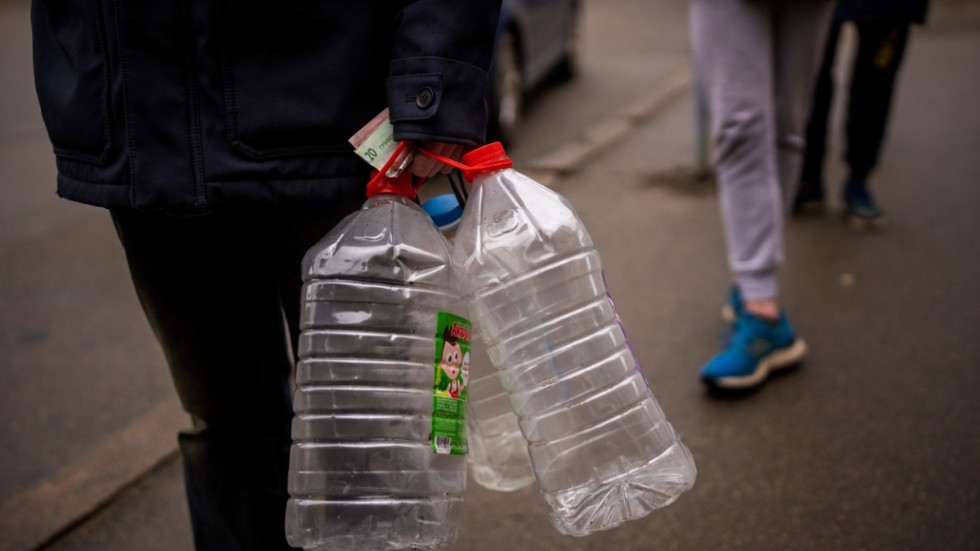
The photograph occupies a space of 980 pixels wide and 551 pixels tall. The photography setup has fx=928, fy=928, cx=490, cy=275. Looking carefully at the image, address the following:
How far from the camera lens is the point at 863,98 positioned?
4551 millimetres

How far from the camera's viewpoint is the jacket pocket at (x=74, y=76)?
5.36 feet

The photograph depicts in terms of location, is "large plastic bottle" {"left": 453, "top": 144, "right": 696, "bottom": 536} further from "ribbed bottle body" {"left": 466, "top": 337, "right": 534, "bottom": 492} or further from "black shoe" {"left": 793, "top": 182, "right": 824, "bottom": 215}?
"black shoe" {"left": 793, "top": 182, "right": 824, "bottom": 215}

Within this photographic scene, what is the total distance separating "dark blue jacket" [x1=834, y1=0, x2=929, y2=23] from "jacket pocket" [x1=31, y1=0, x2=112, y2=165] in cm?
337

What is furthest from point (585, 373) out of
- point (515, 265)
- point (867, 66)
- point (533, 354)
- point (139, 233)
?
point (867, 66)

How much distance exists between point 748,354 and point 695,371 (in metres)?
0.26

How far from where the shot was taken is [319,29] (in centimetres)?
161

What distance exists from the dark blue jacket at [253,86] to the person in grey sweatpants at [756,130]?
1578 mm

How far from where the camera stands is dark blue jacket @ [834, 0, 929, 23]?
392 centimetres

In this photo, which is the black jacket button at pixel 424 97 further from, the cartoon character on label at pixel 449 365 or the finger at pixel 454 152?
the cartoon character on label at pixel 449 365

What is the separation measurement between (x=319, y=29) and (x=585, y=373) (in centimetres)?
80

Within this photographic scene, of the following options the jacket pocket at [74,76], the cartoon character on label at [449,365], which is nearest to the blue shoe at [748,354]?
the cartoon character on label at [449,365]

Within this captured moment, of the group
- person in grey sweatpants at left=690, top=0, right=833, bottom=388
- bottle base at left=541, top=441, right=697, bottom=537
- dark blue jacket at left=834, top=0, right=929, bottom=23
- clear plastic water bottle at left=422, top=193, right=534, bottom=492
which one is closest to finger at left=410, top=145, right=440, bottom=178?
clear plastic water bottle at left=422, top=193, right=534, bottom=492

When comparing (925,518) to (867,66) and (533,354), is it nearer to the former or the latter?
(533,354)

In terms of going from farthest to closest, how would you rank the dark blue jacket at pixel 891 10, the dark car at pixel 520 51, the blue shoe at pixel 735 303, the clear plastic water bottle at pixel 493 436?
the dark car at pixel 520 51, the dark blue jacket at pixel 891 10, the blue shoe at pixel 735 303, the clear plastic water bottle at pixel 493 436
